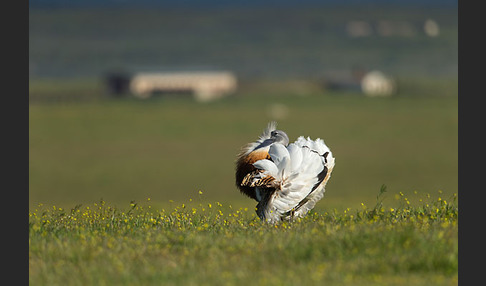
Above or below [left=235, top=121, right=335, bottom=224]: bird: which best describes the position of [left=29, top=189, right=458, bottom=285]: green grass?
below

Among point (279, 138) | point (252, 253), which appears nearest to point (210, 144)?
point (279, 138)

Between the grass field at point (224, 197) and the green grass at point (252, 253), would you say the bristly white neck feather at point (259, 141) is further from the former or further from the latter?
the green grass at point (252, 253)

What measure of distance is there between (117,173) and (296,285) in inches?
1963

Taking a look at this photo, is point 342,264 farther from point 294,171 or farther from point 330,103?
point 330,103

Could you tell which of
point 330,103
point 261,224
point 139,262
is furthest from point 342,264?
point 330,103

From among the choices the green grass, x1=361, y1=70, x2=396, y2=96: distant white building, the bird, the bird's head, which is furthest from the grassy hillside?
x1=361, y1=70, x2=396, y2=96: distant white building

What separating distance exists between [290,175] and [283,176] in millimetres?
112

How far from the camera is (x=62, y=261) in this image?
957cm

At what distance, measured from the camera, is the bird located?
39.8ft

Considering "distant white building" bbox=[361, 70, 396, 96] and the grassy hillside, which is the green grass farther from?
"distant white building" bbox=[361, 70, 396, 96]

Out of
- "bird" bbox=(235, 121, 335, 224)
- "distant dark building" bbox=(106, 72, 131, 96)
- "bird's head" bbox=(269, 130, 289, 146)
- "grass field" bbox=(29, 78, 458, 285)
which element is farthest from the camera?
"distant dark building" bbox=(106, 72, 131, 96)

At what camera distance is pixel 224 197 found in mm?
41000

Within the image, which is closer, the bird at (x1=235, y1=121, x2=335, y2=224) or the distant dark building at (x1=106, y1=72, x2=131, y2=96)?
the bird at (x1=235, y1=121, x2=335, y2=224)

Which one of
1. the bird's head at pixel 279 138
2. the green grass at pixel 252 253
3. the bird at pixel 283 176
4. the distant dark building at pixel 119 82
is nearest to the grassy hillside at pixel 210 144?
the bird's head at pixel 279 138
